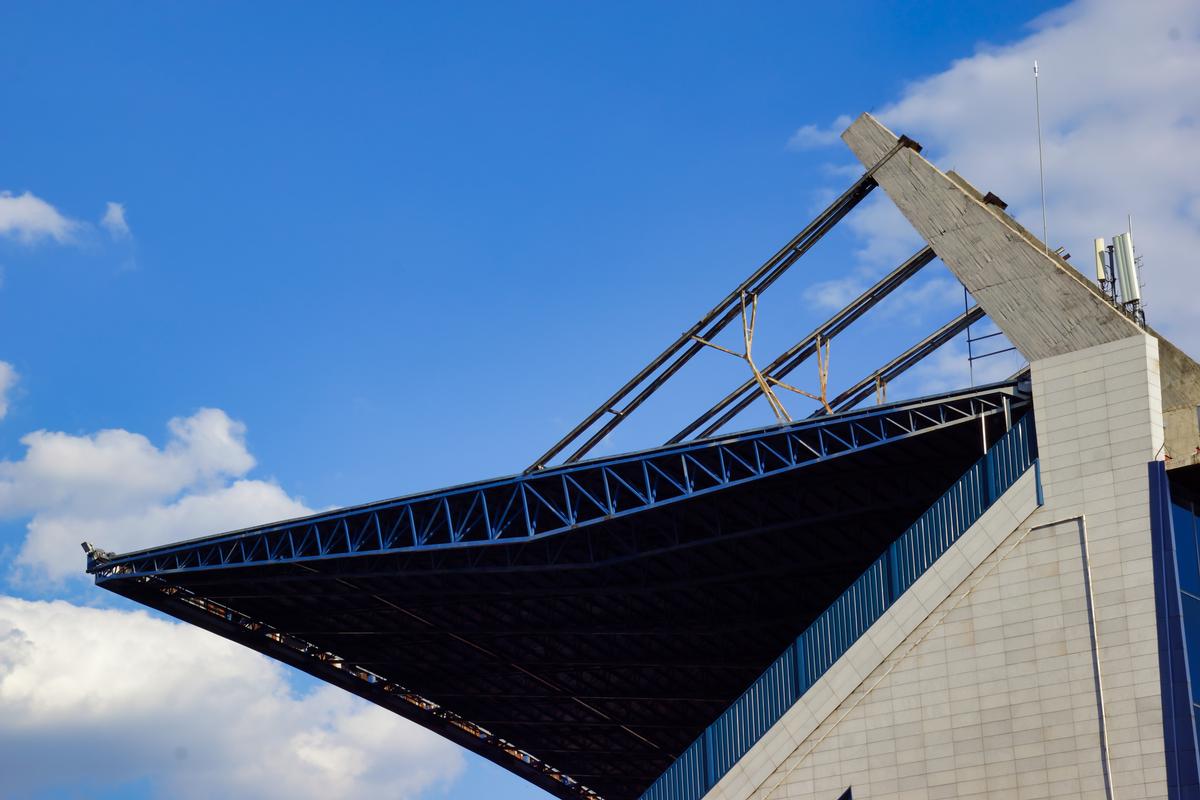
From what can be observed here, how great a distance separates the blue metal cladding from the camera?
3516cm

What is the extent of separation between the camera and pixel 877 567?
42312 millimetres

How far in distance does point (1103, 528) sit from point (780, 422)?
11.8 m

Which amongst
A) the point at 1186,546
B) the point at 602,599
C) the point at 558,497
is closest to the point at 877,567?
the point at 1186,546

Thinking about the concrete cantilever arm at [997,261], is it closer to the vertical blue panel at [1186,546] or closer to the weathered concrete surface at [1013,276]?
the weathered concrete surface at [1013,276]

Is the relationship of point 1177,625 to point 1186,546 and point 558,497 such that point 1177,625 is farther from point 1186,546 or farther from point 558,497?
point 558,497

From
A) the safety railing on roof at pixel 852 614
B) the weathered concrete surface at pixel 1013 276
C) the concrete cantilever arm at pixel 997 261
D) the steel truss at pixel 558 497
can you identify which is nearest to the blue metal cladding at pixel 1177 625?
the weathered concrete surface at pixel 1013 276

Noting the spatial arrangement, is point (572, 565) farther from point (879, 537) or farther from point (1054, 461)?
point (1054, 461)

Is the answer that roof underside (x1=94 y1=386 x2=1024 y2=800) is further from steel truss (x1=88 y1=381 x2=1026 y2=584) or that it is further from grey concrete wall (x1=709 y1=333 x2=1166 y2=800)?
grey concrete wall (x1=709 y1=333 x2=1166 y2=800)

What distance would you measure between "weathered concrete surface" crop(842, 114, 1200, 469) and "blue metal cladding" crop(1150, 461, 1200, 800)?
1.38m

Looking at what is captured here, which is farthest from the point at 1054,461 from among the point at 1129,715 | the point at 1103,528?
the point at 1129,715

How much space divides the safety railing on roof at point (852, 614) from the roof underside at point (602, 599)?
228 cm

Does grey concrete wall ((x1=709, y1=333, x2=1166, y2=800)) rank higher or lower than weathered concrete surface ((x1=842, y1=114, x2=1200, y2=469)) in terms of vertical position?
lower

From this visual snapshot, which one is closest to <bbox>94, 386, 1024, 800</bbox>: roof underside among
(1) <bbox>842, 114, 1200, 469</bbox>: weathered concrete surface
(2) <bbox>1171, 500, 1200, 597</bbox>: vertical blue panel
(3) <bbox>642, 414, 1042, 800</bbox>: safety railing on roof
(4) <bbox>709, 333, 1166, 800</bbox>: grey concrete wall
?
(3) <bbox>642, 414, 1042, 800</bbox>: safety railing on roof

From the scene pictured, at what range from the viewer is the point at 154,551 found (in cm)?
6278
